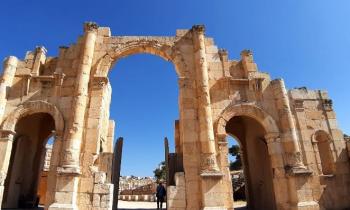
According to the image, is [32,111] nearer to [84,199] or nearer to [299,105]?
[84,199]

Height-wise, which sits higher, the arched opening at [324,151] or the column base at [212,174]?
the arched opening at [324,151]

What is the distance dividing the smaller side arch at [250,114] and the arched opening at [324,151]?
227 cm

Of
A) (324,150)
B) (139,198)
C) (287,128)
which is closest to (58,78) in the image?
(287,128)

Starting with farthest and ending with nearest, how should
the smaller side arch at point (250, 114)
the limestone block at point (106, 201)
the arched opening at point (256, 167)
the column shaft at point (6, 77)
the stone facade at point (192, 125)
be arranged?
the arched opening at point (256, 167) < the smaller side arch at point (250, 114) < the column shaft at point (6, 77) < the stone facade at point (192, 125) < the limestone block at point (106, 201)

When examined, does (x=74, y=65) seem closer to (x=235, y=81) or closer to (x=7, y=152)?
(x=7, y=152)

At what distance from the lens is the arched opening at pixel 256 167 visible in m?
12.1

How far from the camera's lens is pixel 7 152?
9797 millimetres

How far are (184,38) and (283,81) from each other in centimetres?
478

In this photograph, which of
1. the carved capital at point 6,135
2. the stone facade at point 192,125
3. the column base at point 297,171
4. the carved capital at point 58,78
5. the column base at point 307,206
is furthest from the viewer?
the carved capital at point 58,78

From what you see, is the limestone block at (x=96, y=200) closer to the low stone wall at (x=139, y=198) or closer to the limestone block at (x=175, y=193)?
the limestone block at (x=175, y=193)

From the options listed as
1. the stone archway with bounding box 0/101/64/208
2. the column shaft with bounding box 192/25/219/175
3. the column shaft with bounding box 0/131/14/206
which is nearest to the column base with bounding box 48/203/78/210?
the stone archway with bounding box 0/101/64/208

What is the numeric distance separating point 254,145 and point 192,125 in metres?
4.53

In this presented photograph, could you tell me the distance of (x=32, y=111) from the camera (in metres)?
10.6

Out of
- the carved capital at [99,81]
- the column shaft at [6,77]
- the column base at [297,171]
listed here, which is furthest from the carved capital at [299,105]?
the column shaft at [6,77]
